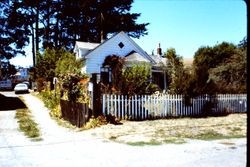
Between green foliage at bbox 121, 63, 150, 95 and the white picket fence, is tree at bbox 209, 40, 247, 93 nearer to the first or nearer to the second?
the white picket fence

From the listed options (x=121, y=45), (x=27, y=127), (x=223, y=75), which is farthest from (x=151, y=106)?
(x=121, y=45)

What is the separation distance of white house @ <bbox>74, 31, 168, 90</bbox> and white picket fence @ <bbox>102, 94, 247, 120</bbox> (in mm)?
14784

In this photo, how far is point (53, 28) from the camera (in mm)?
58219

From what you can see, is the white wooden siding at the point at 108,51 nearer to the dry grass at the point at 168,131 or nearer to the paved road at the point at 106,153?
the dry grass at the point at 168,131

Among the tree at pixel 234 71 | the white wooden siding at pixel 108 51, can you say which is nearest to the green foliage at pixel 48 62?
the white wooden siding at pixel 108 51

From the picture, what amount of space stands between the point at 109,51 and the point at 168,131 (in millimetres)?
22656

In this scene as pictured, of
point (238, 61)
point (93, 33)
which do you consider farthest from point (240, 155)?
point (93, 33)

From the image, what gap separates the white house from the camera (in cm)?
3456

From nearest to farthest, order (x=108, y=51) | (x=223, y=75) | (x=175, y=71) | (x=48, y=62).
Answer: (x=175, y=71) < (x=223, y=75) < (x=108, y=51) < (x=48, y=62)

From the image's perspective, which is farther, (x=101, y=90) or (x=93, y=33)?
(x=93, y=33)

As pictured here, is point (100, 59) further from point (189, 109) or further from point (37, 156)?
point (37, 156)

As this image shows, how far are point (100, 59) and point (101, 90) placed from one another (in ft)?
60.1

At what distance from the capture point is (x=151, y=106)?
17.7 meters

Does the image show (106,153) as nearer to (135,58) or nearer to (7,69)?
(135,58)
